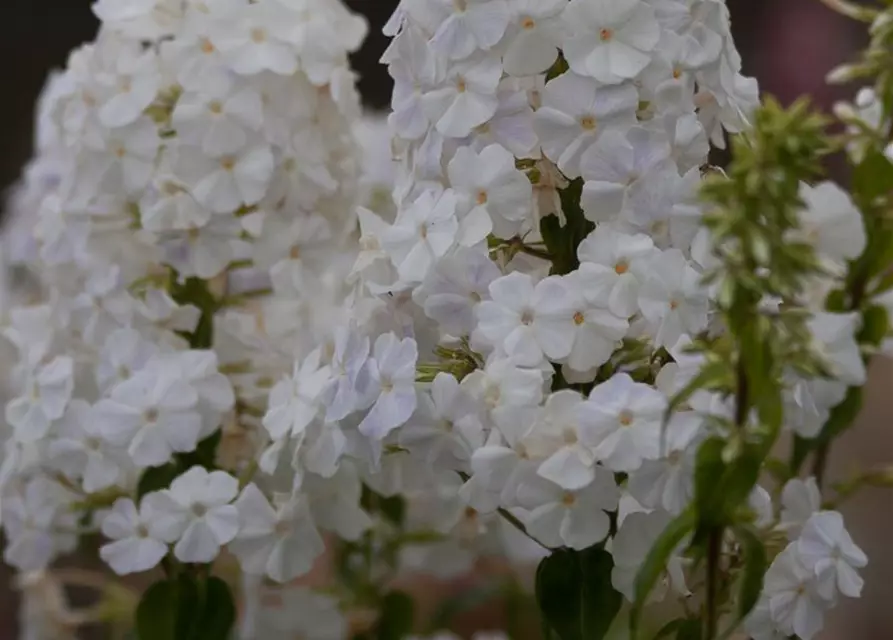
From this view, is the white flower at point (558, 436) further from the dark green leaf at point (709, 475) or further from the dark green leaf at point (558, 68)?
the dark green leaf at point (558, 68)

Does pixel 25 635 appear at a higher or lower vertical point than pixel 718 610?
lower

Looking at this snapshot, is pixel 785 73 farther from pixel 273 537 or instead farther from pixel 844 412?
pixel 273 537

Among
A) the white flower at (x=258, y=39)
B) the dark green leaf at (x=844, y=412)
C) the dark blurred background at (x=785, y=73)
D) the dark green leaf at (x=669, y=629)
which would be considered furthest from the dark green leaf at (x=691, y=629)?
the dark blurred background at (x=785, y=73)

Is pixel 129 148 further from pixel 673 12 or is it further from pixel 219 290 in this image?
pixel 673 12

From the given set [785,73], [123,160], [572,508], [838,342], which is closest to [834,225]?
[838,342]

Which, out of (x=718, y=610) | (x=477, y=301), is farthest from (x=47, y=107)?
(x=718, y=610)
